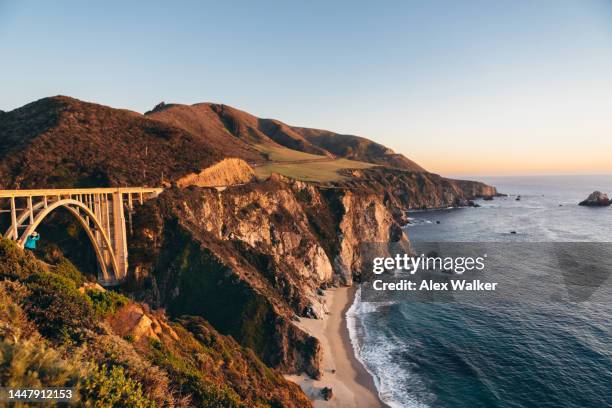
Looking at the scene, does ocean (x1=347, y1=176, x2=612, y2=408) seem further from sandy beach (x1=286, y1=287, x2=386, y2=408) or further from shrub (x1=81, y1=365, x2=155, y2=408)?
shrub (x1=81, y1=365, x2=155, y2=408)

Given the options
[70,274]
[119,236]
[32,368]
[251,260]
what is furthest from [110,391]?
[251,260]

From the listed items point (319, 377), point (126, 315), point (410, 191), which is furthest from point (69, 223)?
point (410, 191)

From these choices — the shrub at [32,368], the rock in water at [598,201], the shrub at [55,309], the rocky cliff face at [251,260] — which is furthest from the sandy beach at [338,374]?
the rock in water at [598,201]

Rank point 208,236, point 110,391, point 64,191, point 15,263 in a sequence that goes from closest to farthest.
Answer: point 110,391
point 15,263
point 64,191
point 208,236

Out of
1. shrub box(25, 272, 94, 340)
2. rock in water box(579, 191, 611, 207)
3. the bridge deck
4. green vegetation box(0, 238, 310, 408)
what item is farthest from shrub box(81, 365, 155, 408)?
rock in water box(579, 191, 611, 207)

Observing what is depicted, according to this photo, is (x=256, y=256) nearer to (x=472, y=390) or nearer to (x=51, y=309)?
(x=472, y=390)

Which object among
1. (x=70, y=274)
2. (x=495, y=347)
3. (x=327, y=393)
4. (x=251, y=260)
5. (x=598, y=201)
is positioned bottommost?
(x=327, y=393)

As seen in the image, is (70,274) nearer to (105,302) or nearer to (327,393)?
(105,302)
